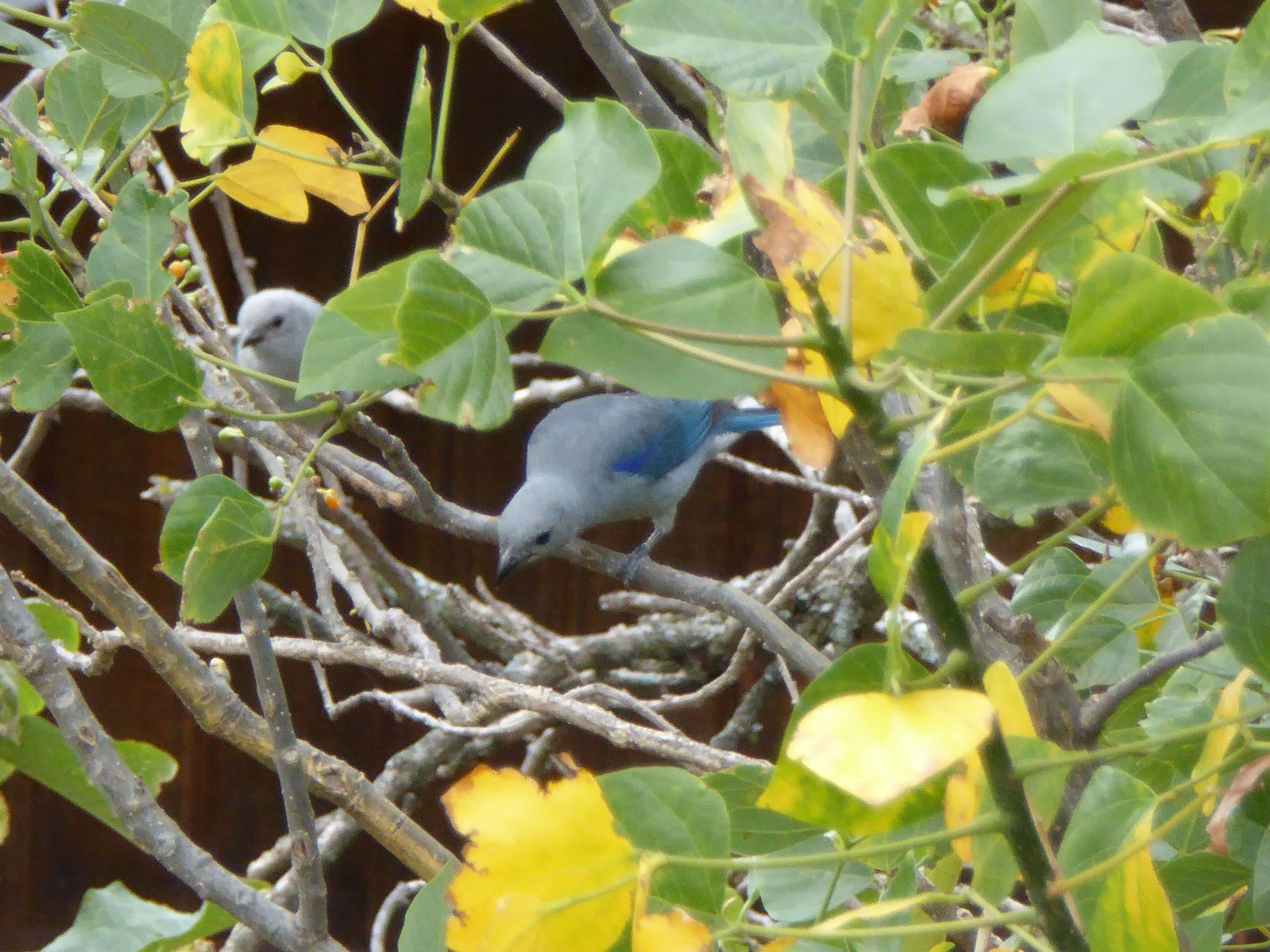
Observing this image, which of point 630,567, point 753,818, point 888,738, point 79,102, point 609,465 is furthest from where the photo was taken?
point 609,465

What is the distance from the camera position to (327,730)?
169 cm

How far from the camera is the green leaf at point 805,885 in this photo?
19.3 inches

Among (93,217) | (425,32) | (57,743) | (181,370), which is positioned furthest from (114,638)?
(425,32)

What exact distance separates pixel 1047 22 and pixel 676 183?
146 mm

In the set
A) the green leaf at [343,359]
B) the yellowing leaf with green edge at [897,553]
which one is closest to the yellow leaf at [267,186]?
the green leaf at [343,359]

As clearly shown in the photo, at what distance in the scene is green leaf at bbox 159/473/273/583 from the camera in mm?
541

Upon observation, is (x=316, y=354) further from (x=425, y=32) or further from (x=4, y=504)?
(x=425, y=32)

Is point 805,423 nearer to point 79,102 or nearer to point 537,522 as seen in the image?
point 79,102

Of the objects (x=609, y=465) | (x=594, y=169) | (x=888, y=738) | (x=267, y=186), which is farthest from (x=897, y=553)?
(x=609, y=465)

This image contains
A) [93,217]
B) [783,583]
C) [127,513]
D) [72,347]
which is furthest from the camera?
[127,513]

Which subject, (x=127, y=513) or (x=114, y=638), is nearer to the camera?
(x=114, y=638)

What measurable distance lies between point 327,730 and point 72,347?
3.94ft

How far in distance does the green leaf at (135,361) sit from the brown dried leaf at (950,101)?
0.33m

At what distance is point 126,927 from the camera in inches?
24.8
